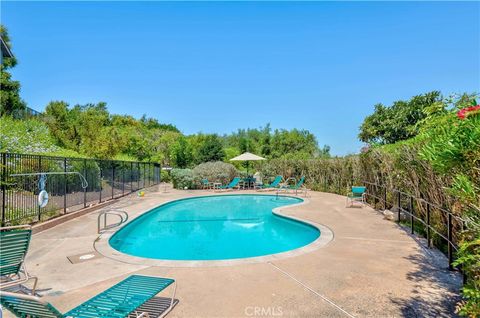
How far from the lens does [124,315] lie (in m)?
2.55

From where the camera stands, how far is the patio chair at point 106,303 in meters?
2.07

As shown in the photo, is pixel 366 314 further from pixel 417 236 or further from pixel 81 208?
pixel 81 208

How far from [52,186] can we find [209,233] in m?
4.91

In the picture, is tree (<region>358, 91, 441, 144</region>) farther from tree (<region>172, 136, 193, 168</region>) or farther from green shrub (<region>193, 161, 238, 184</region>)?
tree (<region>172, 136, 193, 168</region>)

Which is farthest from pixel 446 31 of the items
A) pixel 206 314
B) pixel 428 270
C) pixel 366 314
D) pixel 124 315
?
pixel 124 315

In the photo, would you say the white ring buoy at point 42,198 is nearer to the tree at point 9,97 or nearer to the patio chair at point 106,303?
the patio chair at point 106,303

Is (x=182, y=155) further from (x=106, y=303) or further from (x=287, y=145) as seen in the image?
(x=106, y=303)

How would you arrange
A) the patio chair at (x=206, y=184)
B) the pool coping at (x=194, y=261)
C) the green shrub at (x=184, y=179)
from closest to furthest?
the pool coping at (x=194, y=261) < the patio chair at (x=206, y=184) < the green shrub at (x=184, y=179)

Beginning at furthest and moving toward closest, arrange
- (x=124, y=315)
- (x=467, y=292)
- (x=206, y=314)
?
(x=206, y=314)
(x=124, y=315)
(x=467, y=292)

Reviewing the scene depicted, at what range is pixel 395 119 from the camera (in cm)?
1792

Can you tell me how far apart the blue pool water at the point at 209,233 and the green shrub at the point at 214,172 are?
19.4 ft

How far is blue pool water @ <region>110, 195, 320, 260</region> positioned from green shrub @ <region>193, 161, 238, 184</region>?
5.93 m

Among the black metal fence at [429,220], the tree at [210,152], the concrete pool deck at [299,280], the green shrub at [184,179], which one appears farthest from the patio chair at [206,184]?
the concrete pool deck at [299,280]

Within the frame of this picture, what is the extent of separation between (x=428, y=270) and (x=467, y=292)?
3.09 m
